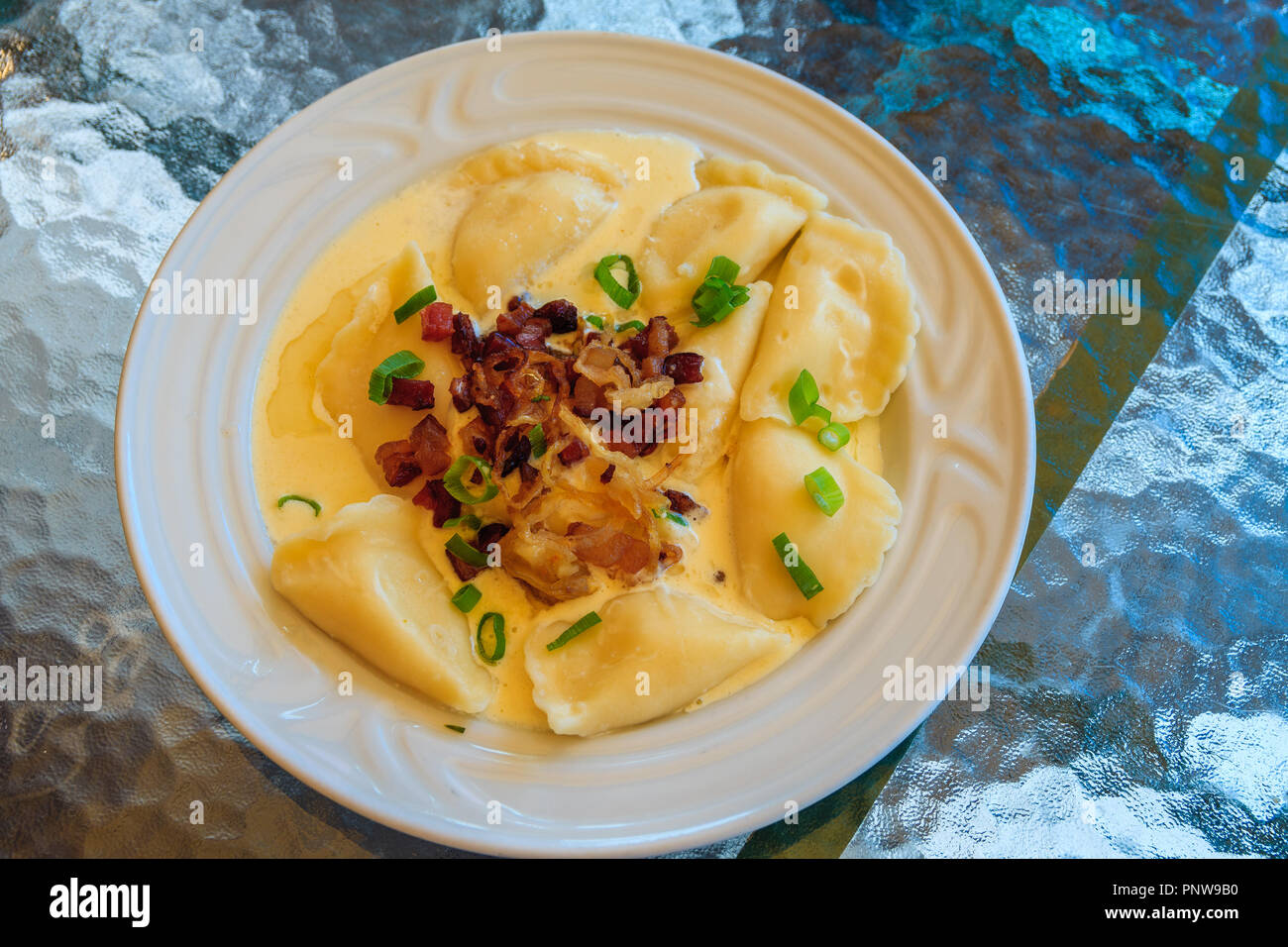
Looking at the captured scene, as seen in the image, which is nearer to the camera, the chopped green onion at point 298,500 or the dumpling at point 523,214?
A: the chopped green onion at point 298,500

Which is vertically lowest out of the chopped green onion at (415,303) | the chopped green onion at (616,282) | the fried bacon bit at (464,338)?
the fried bacon bit at (464,338)

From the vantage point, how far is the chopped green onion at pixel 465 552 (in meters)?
3.04

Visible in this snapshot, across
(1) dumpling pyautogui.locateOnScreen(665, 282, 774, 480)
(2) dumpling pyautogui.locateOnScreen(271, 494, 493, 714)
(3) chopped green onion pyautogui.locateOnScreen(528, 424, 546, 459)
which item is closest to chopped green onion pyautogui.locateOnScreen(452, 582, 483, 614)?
(2) dumpling pyautogui.locateOnScreen(271, 494, 493, 714)

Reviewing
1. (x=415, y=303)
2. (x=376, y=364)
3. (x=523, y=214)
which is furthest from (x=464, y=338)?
(x=523, y=214)

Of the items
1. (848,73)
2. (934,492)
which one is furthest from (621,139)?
(934,492)

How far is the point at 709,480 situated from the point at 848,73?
2.35 meters

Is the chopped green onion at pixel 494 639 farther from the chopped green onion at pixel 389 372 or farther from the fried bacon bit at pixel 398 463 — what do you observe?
the chopped green onion at pixel 389 372

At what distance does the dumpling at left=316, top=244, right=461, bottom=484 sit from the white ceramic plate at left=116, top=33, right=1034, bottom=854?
0.32m

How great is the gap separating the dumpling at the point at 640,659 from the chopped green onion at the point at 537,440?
1.85ft

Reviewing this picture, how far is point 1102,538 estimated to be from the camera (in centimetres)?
371

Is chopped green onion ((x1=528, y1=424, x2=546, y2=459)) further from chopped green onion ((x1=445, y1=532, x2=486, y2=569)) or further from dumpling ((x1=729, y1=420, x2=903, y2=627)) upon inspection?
dumpling ((x1=729, y1=420, x2=903, y2=627))

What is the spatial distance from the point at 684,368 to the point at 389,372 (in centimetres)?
100

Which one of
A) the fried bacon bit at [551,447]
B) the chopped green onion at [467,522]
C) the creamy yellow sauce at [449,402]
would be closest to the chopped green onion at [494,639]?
the creamy yellow sauce at [449,402]

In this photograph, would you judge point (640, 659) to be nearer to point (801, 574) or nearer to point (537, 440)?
point (801, 574)
